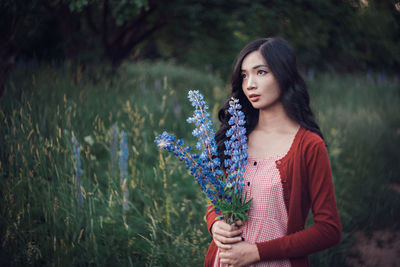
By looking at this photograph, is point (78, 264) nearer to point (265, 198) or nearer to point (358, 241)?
point (265, 198)

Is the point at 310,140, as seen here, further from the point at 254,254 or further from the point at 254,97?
the point at 254,254

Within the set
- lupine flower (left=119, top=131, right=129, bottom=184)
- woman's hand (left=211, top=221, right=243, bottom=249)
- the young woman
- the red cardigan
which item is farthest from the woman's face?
lupine flower (left=119, top=131, right=129, bottom=184)

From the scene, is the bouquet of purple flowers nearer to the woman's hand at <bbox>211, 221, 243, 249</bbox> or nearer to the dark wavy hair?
the woman's hand at <bbox>211, 221, 243, 249</bbox>

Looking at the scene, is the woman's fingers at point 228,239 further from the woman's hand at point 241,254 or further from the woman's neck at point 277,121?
the woman's neck at point 277,121

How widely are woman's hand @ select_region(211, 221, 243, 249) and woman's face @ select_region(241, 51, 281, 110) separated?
64cm

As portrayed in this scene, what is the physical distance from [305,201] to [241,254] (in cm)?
41

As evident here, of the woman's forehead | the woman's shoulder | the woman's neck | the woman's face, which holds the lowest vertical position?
the woman's shoulder

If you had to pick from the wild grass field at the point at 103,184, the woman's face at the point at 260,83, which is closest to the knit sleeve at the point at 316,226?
the woman's face at the point at 260,83

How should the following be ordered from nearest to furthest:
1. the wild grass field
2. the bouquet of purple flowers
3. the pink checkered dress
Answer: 1. the bouquet of purple flowers
2. the pink checkered dress
3. the wild grass field

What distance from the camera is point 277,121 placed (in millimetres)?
1557

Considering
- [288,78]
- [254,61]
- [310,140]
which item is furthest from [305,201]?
[254,61]

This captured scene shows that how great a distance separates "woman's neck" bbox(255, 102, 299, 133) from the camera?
153cm

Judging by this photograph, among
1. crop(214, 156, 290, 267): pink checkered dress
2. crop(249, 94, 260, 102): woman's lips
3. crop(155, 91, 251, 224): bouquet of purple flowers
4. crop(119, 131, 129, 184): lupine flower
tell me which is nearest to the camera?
crop(155, 91, 251, 224): bouquet of purple flowers

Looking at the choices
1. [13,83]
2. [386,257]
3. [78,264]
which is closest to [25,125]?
[13,83]
